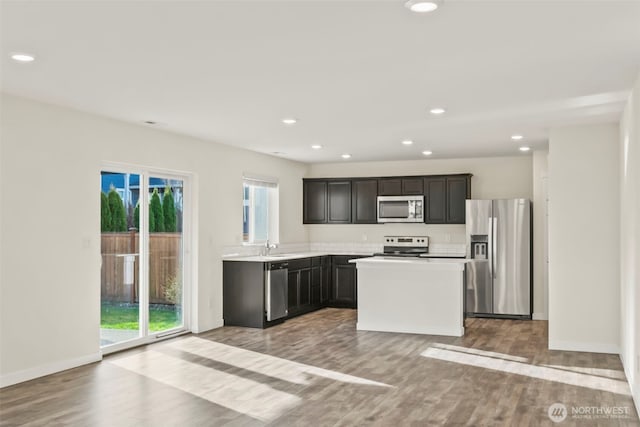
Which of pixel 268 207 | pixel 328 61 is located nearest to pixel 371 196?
pixel 268 207

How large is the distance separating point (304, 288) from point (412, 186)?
2.49 metres

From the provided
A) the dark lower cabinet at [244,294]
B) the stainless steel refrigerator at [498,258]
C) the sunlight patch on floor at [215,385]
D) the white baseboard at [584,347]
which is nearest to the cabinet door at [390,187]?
the stainless steel refrigerator at [498,258]

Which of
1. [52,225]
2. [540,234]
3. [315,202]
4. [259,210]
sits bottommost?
[540,234]

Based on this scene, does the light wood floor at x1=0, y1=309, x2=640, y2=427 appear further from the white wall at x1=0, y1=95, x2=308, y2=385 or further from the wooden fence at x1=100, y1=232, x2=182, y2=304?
the wooden fence at x1=100, y1=232, x2=182, y2=304

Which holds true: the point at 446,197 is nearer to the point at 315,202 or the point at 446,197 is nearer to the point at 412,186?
the point at 412,186

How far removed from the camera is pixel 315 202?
10648 mm

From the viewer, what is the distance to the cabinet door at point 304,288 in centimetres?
900

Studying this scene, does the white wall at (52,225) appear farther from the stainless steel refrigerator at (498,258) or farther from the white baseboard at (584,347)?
the white baseboard at (584,347)

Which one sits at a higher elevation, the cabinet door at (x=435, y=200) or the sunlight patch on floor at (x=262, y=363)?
the cabinet door at (x=435, y=200)

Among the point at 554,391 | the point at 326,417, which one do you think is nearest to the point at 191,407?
the point at 326,417

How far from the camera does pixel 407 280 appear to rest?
7652 millimetres

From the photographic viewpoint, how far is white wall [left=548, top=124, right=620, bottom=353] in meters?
6.39

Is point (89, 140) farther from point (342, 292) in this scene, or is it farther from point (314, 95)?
point (342, 292)

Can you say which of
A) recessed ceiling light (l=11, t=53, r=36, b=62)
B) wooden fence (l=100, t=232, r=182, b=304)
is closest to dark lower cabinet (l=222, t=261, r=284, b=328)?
wooden fence (l=100, t=232, r=182, b=304)
